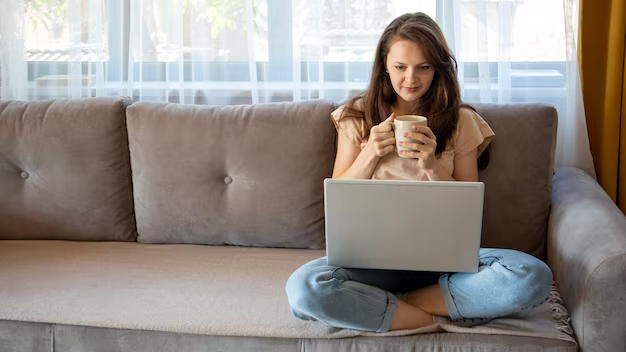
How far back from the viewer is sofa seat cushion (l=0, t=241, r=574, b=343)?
172cm

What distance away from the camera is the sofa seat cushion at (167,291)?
1721 millimetres

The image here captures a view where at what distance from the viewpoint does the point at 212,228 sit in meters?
2.25

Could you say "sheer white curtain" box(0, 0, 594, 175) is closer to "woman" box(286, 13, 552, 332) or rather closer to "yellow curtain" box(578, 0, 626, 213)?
"yellow curtain" box(578, 0, 626, 213)

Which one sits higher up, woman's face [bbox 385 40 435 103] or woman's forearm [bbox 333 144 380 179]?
woman's face [bbox 385 40 435 103]

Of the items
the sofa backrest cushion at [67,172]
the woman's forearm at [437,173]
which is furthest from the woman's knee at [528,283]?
the sofa backrest cushion at [67,172]

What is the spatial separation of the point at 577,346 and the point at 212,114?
1.21 meters

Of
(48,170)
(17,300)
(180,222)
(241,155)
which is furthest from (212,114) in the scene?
(17,300)

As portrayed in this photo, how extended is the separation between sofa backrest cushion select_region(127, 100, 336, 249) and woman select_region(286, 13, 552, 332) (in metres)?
0.13

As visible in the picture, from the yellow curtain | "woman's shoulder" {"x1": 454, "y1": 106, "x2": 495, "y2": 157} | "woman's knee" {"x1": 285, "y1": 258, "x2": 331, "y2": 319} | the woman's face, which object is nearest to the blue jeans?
"woman's knee" {"x1": 285, "y1": 258, "x2": 331, "y2": 319}

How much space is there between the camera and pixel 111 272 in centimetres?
204

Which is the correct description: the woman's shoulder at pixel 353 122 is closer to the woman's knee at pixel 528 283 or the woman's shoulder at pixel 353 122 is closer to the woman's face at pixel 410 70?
the woman's face at pixel 410 70

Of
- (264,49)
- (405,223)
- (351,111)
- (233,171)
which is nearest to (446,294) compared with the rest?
(405,223)

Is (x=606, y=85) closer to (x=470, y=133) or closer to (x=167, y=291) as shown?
(x=470, y=133)

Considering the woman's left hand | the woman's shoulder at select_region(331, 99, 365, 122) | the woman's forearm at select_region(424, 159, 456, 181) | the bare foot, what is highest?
the woman's shoulder at select_region(331, 99, 365, 122)
